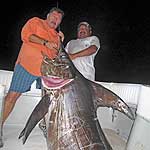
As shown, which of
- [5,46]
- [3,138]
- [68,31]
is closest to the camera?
[3,138]

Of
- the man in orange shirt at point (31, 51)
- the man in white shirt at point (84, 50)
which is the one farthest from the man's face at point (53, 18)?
the man in white shirt at point (84, 50)

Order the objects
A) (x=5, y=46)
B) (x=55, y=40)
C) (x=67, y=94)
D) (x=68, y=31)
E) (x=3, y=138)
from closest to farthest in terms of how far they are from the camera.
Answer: (x=67, y=94) < (x=55, y=40) < (x=3, y=138) < (x=68, y=31) < (x=5, y=46)

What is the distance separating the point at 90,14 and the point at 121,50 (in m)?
0.89


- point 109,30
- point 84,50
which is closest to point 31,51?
point 84,50

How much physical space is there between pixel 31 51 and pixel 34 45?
0.05 m

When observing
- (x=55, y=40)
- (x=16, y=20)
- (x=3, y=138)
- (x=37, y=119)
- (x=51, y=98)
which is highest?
(x=16, y=20)

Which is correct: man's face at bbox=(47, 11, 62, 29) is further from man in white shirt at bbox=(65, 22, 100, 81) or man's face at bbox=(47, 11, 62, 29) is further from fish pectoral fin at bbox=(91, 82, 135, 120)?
fish pectoral fin at bbox=(91, 82, 135, 120)

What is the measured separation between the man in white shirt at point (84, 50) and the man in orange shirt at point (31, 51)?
0.95ft

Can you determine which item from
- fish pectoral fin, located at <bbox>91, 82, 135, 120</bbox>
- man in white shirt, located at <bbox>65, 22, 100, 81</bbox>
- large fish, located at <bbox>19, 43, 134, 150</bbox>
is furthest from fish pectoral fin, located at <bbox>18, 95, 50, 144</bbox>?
man in white shirt, located at <bbox>65, 22, 100, 81</bbox>

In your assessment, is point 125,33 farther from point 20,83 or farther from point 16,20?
point 20,83

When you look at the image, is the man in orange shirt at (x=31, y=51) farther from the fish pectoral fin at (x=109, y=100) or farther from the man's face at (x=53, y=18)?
the fish pectoral fin at (x=109, y=100)

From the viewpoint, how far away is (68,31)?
5.16 metres

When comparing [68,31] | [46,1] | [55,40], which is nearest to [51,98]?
[55,40]

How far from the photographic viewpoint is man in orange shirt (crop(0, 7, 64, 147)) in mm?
2012
